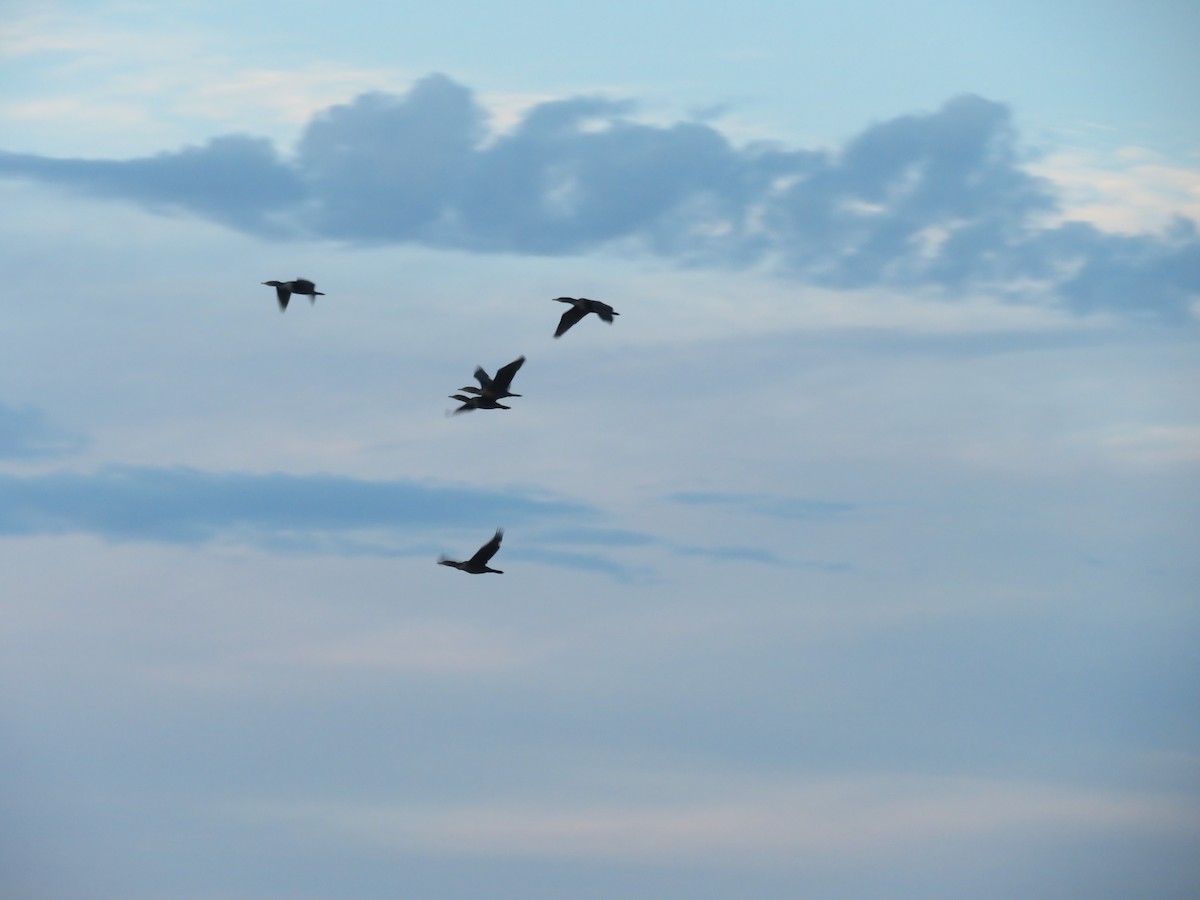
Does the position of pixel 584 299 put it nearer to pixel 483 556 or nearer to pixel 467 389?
pixel 467 389

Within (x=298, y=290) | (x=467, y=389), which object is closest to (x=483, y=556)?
(x=467, y=389)

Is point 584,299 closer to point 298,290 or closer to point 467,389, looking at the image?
point 467,389

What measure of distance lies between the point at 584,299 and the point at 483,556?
1037 inches

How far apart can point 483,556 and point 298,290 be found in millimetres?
27339

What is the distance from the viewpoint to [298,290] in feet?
627

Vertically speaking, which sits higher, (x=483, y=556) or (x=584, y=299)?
(x=584, y=299)

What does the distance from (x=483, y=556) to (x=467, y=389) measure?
1498 centimetres

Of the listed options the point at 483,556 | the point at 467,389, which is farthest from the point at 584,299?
the point at 483,556

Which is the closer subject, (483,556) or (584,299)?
(584,299)

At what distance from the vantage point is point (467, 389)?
18725 cm

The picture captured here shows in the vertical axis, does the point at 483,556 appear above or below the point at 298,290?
below

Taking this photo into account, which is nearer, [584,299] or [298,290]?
[584,299]

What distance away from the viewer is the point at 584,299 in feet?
587
